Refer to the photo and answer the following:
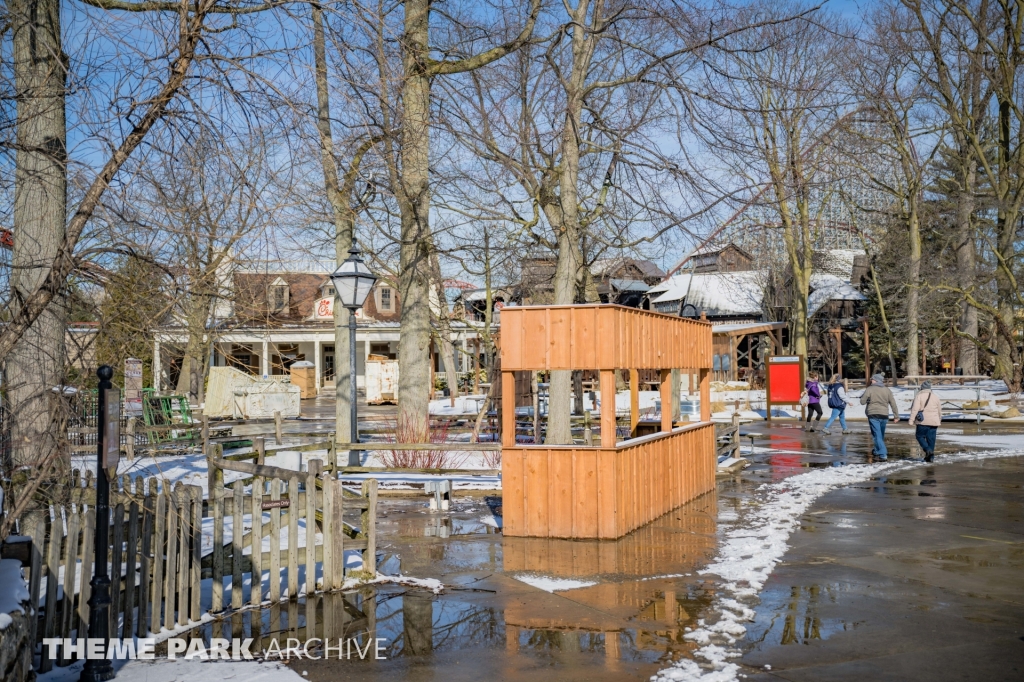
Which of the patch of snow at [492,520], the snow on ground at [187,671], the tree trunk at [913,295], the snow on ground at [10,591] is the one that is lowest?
the snow on ground at [187,671]

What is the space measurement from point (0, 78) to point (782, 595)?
7.33m

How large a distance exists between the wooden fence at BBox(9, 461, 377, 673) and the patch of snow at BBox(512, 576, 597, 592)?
57.5 inches

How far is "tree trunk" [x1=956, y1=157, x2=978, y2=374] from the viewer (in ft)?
124

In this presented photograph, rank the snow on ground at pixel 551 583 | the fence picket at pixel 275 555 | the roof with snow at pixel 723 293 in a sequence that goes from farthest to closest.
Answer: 1. the roof with snow at pixel 723 293
2. the snow on ground at pixel 551 583
3. the fence picket at pixel 275 555

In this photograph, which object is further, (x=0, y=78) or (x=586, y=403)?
(x=586, y=403)

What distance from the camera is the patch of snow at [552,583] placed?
8.50 meters

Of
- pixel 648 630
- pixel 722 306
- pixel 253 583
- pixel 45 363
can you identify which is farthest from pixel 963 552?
pixel 722 306

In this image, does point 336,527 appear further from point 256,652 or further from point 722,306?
point 722,306

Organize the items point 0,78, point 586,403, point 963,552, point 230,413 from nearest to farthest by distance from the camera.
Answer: point 0,78, point 963,552, point 230,413, point 586,403

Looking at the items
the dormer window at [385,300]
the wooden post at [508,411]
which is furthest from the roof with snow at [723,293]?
the wooden post at [508,411]

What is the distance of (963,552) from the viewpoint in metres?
9.93

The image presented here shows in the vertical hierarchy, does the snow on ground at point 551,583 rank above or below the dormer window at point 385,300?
below

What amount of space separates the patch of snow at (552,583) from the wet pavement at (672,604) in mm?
55

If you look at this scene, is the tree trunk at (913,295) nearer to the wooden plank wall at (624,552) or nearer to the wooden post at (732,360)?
the wooden post at (732,360)
